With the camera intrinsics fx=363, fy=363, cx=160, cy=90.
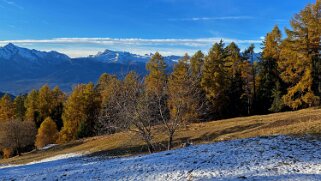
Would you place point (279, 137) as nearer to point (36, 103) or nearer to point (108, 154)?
point (108, 154)

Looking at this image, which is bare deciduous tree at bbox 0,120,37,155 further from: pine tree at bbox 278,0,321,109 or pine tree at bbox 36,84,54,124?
pine tree at bbox 278,0,321,109

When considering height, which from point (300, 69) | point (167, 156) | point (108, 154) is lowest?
point (108, 154)

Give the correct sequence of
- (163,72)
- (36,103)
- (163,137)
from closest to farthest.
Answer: (163,137) < (163,72) < (36,103)

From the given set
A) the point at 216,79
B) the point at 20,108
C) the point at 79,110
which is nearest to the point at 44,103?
the point at 20,108

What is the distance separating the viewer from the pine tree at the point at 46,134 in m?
76.1

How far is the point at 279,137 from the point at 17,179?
53.9 feet

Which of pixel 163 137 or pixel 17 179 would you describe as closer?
pixel 17 179

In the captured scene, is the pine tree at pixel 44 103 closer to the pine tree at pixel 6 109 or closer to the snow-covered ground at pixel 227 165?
the pine tree at pixel 6 109

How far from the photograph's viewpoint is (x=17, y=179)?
21578 millimetres

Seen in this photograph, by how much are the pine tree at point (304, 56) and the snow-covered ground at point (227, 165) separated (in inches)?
1276

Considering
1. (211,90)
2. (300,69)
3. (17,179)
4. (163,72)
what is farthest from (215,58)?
(17,179)

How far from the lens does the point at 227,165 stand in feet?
59.5

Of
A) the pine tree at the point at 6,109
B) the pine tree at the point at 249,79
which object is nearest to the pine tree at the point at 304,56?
the pine tree at the point at 249,79

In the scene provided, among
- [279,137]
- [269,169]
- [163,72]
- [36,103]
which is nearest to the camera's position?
[269,169]
